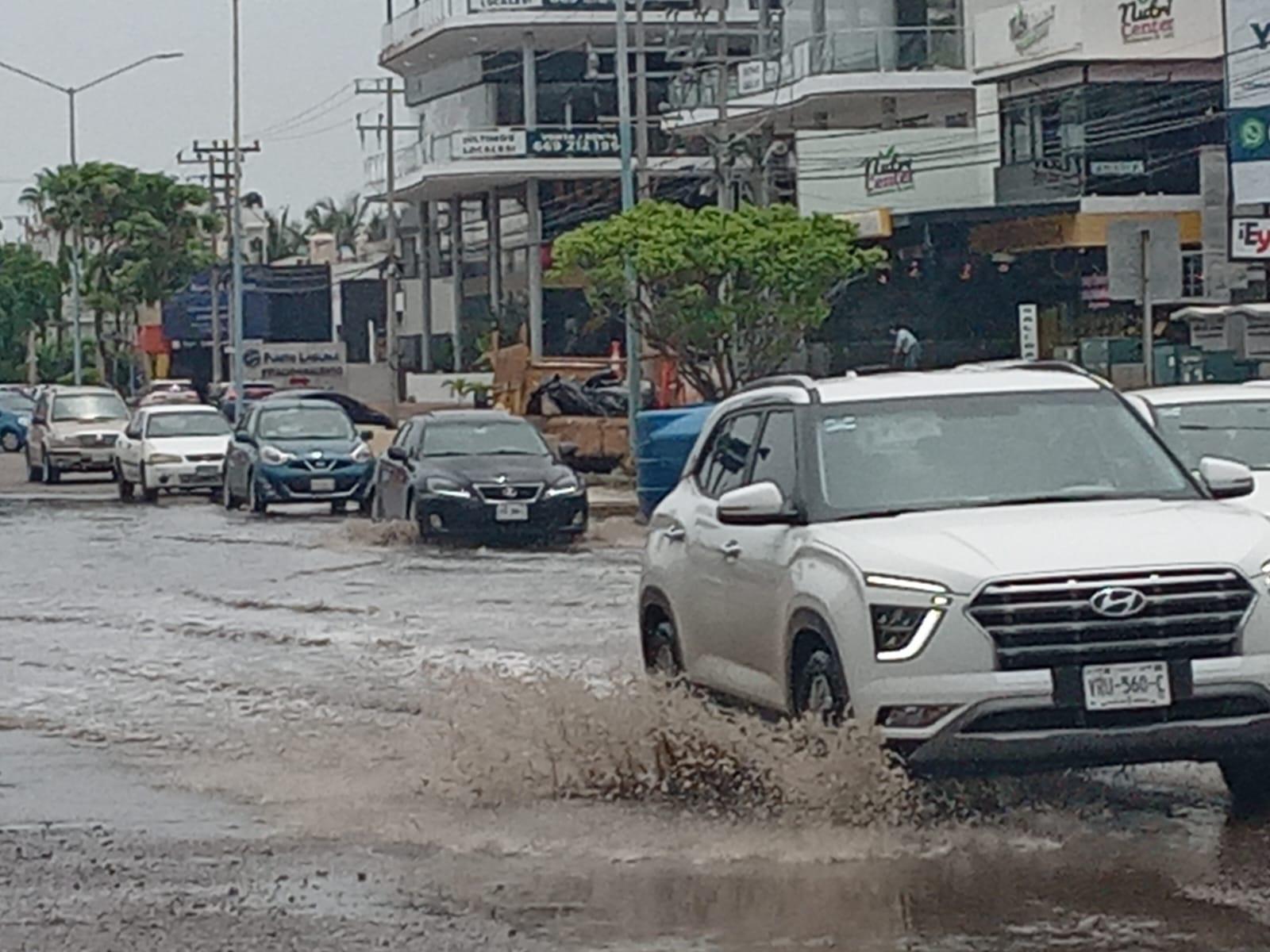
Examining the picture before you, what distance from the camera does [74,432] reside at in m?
44.8

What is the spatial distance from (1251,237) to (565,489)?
20031mm

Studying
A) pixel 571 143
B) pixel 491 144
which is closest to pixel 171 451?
pixel 491 144

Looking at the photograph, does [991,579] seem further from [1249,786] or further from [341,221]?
[341,221]

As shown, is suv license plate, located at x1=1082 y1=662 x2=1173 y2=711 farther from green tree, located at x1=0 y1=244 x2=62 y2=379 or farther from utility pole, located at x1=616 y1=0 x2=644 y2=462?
green tree, located at x1=0 y1=244 x2=62 y2=379

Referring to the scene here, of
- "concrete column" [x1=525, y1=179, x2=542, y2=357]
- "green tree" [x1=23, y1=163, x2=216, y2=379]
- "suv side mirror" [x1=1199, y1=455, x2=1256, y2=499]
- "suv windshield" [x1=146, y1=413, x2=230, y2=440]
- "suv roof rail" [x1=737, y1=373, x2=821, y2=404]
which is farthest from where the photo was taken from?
"green tree" [x1=23, y1=163, x2=216, y2=379]

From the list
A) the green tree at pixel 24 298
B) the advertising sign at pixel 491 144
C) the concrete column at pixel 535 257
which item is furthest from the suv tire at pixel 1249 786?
the green tree at pixel 24 298

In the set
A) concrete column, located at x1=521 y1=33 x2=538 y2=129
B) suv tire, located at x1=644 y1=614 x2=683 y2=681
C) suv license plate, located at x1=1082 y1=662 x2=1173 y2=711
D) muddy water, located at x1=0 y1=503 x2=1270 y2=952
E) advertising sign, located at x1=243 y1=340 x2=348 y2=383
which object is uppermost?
concrete column, located at x1=521 y1=33 x2=538 y2=129

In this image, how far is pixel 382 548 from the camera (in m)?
26.9

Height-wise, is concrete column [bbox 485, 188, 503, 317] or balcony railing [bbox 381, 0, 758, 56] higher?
balcony railing [bbox 381, 0, 758, 56]

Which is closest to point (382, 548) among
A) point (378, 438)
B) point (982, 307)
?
point (378, 438)

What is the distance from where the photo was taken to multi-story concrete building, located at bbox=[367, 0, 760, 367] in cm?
7219

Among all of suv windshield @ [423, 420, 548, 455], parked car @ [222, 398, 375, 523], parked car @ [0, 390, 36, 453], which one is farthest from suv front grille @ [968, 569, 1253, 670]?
parked car @ [0, 390, 36, 453]

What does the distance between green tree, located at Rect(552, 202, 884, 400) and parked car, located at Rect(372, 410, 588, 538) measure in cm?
972

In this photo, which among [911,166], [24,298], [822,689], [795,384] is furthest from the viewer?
[24,298]
